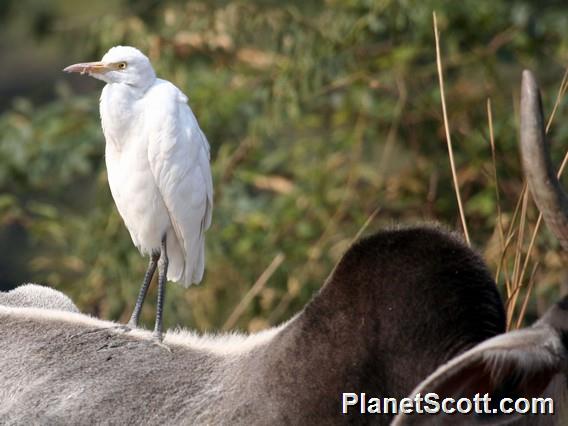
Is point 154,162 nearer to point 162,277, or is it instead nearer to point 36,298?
point 162,277

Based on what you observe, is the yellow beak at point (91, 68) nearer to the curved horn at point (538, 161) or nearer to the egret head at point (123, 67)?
the egret head at point (123, 67)

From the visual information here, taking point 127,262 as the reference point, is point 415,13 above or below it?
above

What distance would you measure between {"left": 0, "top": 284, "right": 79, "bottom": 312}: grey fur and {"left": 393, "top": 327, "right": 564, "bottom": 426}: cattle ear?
1417mm

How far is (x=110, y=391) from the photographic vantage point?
2.61m

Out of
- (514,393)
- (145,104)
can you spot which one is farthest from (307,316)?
(145,104)

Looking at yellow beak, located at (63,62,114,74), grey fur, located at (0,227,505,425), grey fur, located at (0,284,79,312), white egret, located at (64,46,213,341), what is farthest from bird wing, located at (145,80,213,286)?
grey fur, located at (0,227,505,425)

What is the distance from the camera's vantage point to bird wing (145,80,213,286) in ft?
11.0

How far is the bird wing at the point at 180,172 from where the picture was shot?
335 centimetres

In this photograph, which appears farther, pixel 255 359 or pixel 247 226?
pixel 247 226

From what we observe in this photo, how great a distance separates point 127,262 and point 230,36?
5.07 ft

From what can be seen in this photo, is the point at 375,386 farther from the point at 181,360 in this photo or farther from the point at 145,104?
the point at 145,104

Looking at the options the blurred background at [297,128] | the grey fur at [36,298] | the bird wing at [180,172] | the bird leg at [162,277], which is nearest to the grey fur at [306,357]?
the bird leg at [162,277]

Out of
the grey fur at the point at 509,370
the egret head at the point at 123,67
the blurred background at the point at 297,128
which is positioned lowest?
the blurred background at the point at 297,128

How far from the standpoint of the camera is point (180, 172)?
3.43m
